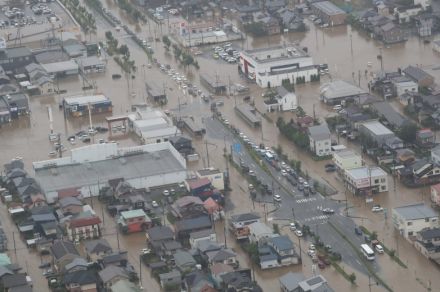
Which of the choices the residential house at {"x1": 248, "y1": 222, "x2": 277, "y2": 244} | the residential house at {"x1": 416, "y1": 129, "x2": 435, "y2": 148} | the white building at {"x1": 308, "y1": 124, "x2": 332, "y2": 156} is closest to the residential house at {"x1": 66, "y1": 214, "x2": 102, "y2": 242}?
the residential house at {"x1": 248, "y1": 222, "x2": 277, "y2": 244}

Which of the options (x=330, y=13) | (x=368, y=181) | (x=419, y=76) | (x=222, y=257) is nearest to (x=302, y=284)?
(x=222, y=257)

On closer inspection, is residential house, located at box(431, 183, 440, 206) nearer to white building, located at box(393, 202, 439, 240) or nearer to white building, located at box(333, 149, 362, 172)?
white building, located at box(393, 202, 439, 240)

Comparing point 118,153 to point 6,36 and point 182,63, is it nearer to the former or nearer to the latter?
point 182,63

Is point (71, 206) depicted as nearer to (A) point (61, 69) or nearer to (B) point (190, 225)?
(B) point (190, 225)

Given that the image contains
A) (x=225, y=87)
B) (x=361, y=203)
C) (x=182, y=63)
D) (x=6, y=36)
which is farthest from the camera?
(x=6, y=36)

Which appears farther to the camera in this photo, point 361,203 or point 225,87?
point 225,87

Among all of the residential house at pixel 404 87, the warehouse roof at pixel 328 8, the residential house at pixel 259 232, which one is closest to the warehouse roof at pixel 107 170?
the residential house at pixel 259 232

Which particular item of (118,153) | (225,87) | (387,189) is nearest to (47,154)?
(118,153)

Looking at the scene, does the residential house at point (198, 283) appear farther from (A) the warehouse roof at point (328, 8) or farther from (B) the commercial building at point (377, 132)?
(A) the warehouse roof at point (328, 8)
